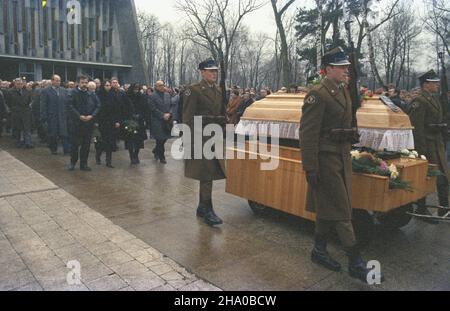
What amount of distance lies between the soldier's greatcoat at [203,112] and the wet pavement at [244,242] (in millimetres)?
648

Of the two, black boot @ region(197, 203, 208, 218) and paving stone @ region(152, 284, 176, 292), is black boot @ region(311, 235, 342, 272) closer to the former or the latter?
paving stone @ region(152, 284, 176, 292)

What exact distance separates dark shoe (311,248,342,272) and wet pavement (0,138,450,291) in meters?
0.07

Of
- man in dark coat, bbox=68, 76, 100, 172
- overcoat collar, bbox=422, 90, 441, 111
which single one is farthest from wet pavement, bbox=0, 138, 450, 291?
overcoat collar, bbox=422, 90, 441, 111

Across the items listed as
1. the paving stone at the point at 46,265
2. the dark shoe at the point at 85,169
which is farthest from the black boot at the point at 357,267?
the dark shoe at the point at 85,169

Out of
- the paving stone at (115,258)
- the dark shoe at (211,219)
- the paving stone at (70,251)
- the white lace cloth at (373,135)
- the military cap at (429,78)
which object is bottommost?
the paving stone at (115,258)

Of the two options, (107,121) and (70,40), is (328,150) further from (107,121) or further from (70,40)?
(70,40)

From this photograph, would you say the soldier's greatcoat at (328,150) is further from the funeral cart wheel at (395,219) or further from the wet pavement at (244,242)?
the funeral cart wheel at (395,219)

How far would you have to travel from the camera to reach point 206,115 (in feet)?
17.5

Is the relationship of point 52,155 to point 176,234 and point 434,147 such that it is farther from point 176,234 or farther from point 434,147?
point 434,147

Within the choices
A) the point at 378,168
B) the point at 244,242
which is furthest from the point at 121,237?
the point at 378,168

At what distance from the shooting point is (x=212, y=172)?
540 centimetres

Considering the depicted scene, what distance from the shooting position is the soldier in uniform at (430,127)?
5727mm

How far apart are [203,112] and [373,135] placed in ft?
6.97

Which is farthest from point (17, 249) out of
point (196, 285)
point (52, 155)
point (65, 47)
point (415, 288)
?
A: point (65, 47)
